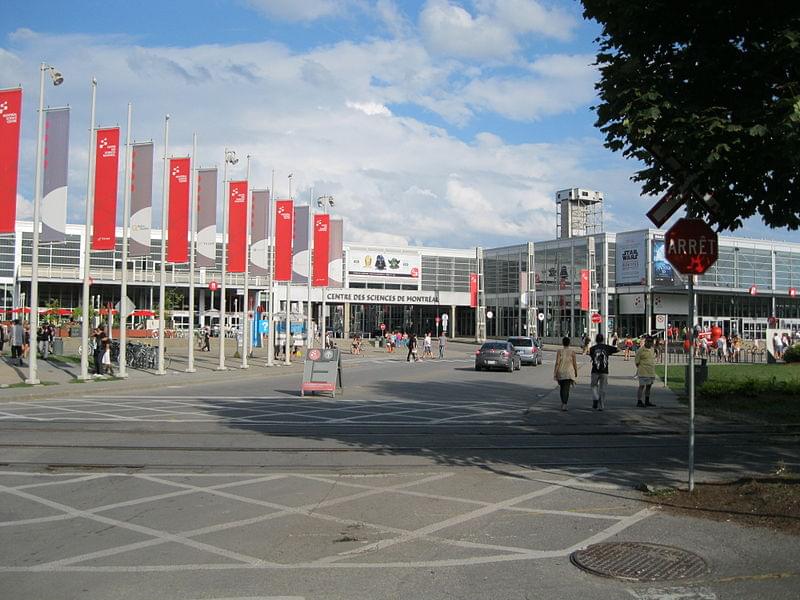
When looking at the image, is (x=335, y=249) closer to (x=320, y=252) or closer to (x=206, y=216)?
(x=320, y=252)

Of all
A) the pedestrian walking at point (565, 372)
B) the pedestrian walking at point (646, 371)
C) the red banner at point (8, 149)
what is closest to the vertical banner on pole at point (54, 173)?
the red banner at point (8, 149)

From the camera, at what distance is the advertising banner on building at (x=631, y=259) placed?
69750 mm

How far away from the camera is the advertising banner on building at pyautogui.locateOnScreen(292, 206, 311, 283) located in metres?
38.6

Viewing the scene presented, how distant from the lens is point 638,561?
241 inches

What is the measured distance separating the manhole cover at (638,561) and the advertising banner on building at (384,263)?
81907mm

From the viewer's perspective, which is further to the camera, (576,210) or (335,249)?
(576,210)

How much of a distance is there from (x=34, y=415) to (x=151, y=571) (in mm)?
12166

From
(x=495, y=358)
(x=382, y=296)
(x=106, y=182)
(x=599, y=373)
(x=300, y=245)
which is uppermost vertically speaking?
(x=106, y=182)

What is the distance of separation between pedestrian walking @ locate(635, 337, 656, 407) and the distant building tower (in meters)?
76.5

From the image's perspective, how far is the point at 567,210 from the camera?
94.8 m

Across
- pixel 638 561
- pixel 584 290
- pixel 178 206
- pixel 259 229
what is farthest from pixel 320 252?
pixel 638 561

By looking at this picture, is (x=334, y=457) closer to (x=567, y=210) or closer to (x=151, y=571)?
(x=151, y=571)

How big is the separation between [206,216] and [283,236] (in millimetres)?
6783

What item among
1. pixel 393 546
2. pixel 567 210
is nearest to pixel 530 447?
pixel 393 546
